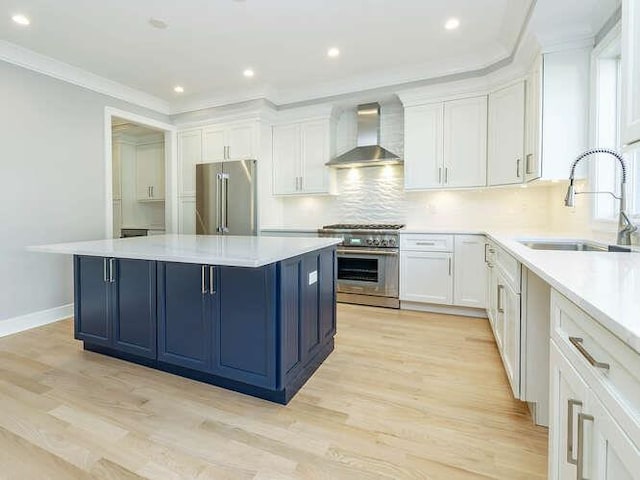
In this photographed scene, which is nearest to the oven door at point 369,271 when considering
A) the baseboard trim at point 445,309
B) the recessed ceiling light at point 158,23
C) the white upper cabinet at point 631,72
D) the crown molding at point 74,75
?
the baseboard trim at point 445,309

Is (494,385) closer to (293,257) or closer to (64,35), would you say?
(293,257)

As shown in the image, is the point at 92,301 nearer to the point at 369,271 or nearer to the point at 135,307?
the point at 135,307

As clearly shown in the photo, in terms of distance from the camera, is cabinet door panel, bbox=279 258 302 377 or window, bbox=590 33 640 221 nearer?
cabinet door panel, bbox=279 258 302 377

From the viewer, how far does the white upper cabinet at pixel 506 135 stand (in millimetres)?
3236

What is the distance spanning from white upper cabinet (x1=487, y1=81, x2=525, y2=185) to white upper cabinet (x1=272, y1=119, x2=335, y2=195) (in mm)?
1992

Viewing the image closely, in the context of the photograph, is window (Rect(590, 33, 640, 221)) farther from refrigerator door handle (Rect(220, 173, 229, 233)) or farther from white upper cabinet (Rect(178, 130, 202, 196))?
white upper cabinet (Rect(178, 130, 202, 196))

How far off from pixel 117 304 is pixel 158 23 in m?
2.46

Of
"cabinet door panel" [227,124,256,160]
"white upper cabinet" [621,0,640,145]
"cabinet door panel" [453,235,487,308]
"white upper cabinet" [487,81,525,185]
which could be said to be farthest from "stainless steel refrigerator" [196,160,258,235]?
"white upper cabinet" [621,0,640,145]

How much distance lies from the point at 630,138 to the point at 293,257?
5.42ft

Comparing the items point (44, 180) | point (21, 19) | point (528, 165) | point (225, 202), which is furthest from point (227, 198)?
point (528, 165)

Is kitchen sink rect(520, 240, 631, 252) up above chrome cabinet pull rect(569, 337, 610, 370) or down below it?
above

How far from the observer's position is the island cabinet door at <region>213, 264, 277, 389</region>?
1.86 meters

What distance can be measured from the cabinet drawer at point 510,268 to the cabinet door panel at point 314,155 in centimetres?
266

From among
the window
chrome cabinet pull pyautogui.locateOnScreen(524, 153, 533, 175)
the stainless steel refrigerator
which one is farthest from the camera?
the stainless steel refrigerator
